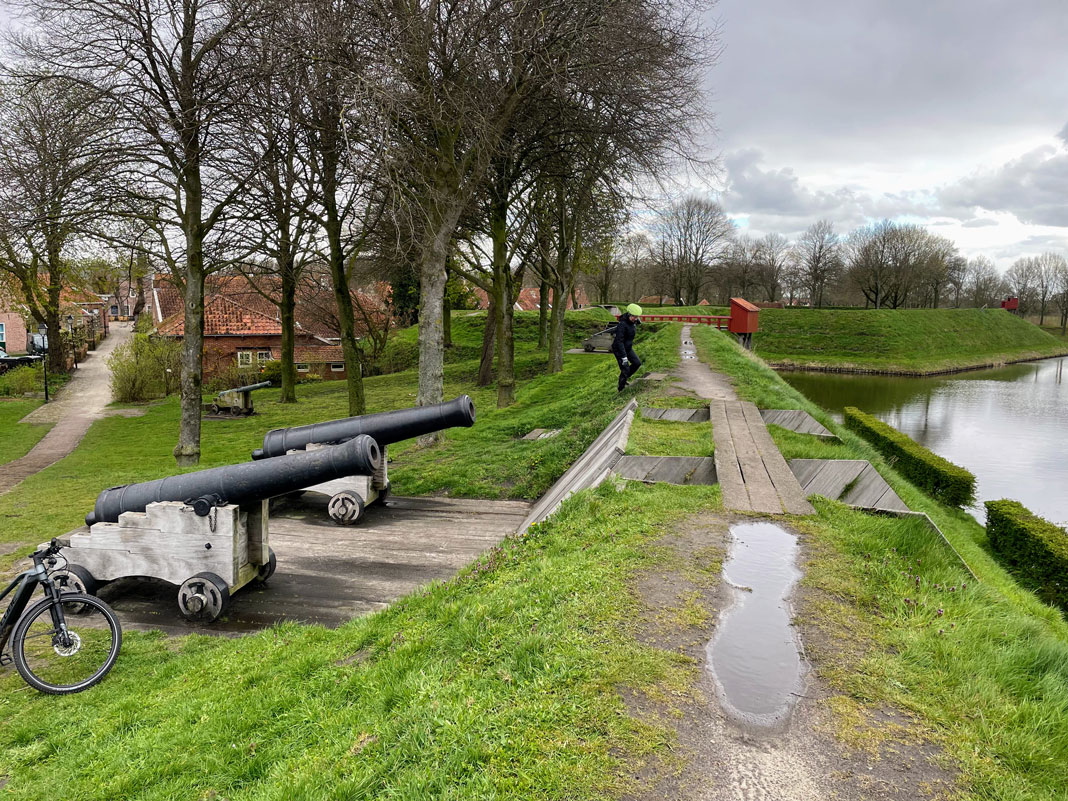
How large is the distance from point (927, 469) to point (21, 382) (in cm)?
3382

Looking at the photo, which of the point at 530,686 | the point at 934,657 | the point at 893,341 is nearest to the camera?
the point at 530,686

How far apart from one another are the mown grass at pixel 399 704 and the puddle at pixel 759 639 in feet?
0.88

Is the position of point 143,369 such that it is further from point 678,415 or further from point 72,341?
point 678,415

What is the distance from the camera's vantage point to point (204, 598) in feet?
18.5

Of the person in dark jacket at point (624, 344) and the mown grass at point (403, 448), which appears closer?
the mown grass at point (403, 448)

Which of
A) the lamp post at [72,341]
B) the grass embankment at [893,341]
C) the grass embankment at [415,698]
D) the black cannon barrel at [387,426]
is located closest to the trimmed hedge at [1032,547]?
the grass embankment at [415,698]

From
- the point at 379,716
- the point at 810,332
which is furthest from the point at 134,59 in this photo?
the point at 810,332

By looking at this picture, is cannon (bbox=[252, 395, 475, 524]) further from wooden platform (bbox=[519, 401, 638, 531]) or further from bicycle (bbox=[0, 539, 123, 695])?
bicycle (bbox=[0, 539, 123, 695])

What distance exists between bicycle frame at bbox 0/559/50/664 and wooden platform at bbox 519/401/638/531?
4001mm

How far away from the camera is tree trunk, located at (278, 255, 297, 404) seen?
19.5 metres

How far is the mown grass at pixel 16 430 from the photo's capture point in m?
17.1

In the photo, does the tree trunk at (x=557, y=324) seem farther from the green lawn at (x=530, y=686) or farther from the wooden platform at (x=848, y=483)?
the green lawn at (x=530, y=686)

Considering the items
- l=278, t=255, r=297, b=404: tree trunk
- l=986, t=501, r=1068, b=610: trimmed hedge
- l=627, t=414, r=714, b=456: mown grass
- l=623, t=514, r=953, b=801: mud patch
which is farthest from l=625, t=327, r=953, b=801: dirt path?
l=278, t=255, r=297, b=404: tree trunk

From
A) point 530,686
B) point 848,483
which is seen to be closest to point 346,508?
point 530,686
